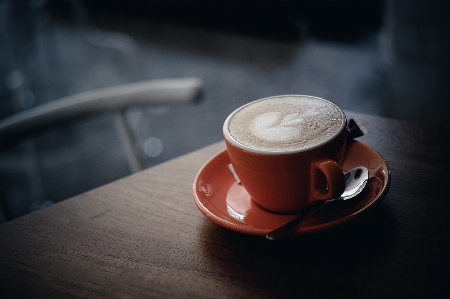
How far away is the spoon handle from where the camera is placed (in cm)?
42

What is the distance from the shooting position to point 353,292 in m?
0.39

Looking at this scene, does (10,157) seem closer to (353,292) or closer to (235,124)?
(235,124)

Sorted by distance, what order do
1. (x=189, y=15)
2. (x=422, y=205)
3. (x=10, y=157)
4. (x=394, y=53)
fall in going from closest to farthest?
(x=422, y=205) → (x=10, y=157) → (x=394, y=53) → (x=189, y=15)

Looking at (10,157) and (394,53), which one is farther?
(394,53)

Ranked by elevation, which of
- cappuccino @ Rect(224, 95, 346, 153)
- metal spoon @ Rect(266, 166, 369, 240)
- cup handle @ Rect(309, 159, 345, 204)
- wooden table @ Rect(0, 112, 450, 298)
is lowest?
wooden table @ Rect(0, 112, 450, 298)

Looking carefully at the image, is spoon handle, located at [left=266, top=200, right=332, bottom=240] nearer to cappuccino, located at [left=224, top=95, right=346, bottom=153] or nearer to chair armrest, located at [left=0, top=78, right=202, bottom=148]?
cappuccino, located at [left=224, top=95, right=346, bottom=153]

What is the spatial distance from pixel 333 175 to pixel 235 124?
0.15 metres

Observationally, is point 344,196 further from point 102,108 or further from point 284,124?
point 102,108

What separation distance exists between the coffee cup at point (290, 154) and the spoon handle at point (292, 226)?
0.04 feet

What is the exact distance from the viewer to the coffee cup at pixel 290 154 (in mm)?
442

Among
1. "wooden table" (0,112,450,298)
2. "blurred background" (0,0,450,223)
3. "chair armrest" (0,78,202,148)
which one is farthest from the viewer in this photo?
"blurred background" (0,0,450,223)

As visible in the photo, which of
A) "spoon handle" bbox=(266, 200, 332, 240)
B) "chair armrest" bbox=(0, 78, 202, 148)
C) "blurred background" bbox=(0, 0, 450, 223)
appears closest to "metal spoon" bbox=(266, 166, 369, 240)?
"spoon handle" bbox=(266, 200, 332, 240)

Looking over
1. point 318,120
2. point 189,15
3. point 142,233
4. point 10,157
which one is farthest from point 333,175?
point 189,15

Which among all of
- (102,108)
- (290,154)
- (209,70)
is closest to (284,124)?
(290,154)
